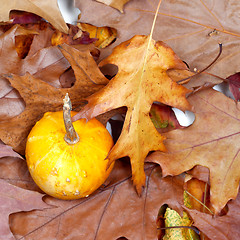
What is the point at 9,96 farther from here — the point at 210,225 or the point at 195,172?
the point at 210,225

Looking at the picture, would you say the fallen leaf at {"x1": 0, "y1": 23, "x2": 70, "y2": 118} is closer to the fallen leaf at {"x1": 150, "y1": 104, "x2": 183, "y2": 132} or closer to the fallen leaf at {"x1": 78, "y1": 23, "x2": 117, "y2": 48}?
the fallen leaf at {"x1": 78, "y1": 23, "x2": 117, "y2": 48}

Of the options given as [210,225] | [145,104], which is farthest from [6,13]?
[210,225]

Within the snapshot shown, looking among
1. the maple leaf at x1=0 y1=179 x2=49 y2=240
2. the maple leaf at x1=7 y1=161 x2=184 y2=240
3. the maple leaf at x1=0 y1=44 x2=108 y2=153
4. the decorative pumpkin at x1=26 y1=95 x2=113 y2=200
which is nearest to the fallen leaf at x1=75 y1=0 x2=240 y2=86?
the maple leaf at x1=0 y1=44 x2=108 y2=153

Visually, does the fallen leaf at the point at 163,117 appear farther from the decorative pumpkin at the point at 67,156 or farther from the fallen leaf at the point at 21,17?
the fallen leaf at the point at 21,17

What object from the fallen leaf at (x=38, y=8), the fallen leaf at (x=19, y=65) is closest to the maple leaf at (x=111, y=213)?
the fallen leaf at (x=19, y=65)

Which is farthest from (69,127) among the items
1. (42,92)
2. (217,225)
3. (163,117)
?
(217,225)

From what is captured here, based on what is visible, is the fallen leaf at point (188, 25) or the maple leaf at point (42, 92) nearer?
the maple leaf at point (42, 92)
